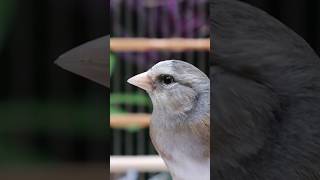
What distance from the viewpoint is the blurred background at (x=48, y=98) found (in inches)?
76.7

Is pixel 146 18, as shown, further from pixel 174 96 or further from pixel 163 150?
pixel 163 150

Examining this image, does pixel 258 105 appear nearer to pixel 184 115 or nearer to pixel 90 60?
pixel 184 115

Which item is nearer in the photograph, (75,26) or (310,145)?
(310,145)

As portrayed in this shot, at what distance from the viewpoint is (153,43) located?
1745 millimetres

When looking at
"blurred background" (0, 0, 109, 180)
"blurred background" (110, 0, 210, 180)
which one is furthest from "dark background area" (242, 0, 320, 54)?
"blurred background" (0, 0, 109, 180)

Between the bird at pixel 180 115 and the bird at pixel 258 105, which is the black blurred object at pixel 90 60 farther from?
the bird at pixel 258 105

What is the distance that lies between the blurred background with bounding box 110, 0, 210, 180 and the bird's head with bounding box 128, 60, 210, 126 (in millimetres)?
27

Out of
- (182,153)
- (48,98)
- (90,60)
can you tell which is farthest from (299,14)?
(48,98)

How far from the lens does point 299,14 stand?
191 centimetres

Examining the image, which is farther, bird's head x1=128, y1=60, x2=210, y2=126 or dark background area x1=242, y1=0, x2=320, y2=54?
dark background area x1=242, y1=0, x2=320, y2=54

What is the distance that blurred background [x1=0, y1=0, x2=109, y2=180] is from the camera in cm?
195

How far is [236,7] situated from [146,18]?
0.33 metres

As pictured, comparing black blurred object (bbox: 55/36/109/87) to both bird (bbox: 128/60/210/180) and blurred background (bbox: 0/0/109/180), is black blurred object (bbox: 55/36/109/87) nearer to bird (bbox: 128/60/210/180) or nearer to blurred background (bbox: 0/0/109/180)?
blurred background (bbox: 0/0/109/180)

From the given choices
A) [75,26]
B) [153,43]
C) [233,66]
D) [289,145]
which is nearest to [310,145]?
[289,145]
